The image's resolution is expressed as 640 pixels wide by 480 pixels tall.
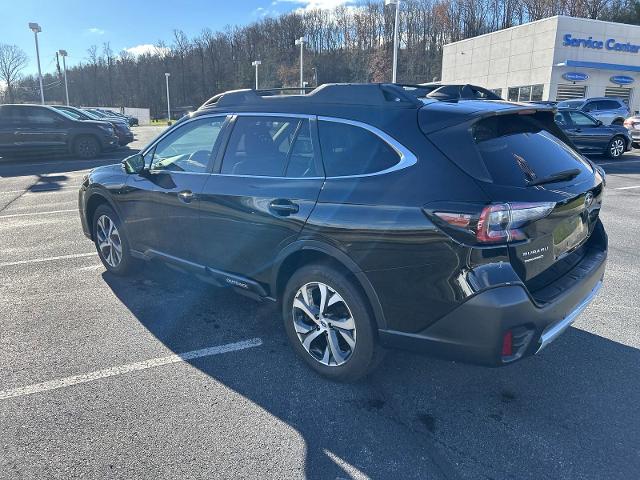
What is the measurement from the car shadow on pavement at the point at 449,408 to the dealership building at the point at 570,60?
96.7 feet

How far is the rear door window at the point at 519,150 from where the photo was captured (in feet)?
8.54

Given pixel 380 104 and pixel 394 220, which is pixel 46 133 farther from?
pixel 394 220

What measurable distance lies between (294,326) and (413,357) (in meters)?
0.89

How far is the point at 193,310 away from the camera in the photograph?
4.30 meters

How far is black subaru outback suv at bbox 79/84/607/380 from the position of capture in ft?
8.06

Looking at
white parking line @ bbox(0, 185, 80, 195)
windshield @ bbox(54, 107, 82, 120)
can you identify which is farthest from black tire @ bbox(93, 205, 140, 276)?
windshield @ bbox(54, 107, 82, 120)

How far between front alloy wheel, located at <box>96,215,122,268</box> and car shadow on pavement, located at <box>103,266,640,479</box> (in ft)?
4.30

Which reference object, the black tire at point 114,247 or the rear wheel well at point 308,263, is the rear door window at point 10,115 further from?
the rear wheel well at point 308,263

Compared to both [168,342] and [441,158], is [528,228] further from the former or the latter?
[168,342]

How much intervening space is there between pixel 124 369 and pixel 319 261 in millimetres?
1551

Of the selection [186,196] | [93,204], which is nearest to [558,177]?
[186,196]

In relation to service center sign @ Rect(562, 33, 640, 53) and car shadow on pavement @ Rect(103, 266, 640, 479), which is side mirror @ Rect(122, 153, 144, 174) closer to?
car shadow on pavement @ Rect(103, 266, 640, 479)

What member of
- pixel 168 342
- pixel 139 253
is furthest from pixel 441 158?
pixel 139 253

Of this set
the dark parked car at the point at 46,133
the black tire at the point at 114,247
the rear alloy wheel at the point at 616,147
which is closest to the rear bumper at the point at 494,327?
the black tire at the point at 114,247
